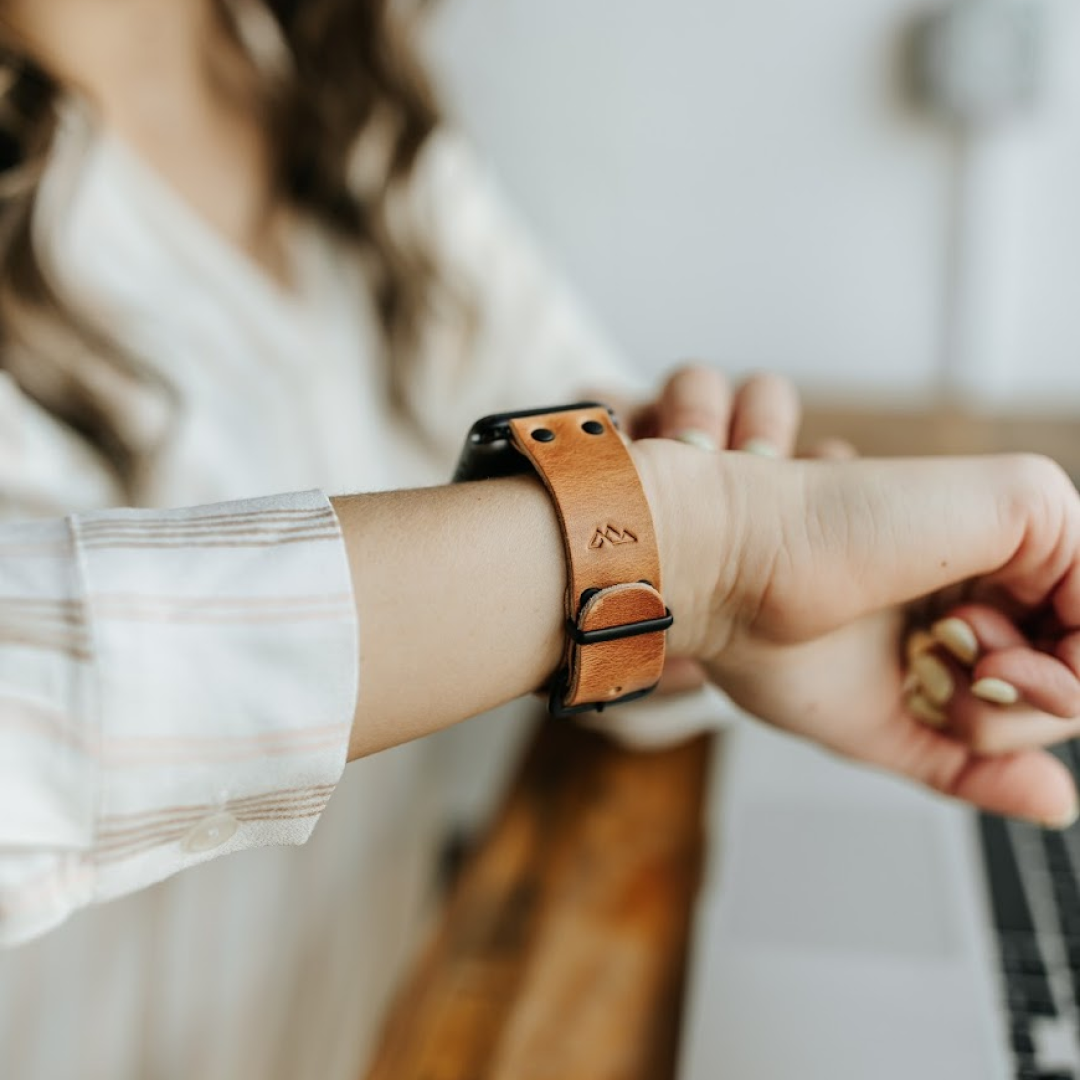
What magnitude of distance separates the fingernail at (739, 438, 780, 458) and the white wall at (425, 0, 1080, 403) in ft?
3.27

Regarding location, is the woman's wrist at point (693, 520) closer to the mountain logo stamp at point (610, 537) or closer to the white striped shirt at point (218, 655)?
the mountain logo stamp at point (610, 537)

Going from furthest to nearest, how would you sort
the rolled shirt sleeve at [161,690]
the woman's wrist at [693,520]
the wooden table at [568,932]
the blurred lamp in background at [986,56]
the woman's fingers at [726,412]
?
the blurred lamp in background at [986,56] < the wooden table at [568,932] < the woman's fingers at [726,412] < the woman's wrist at [693,520] < the rolled shirt sleeve at [161,690]

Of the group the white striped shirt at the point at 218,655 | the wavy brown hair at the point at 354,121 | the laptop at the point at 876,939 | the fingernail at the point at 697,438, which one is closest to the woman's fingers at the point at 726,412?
the fingernail at the point at 697,438

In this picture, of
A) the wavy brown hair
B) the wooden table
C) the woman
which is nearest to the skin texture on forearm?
the woman

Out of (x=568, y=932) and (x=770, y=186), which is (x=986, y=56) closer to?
(x=770, y=186)

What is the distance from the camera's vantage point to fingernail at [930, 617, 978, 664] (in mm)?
556

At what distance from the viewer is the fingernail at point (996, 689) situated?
1.70 ft

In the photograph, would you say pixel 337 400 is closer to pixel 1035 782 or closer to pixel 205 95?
pixel 205 95

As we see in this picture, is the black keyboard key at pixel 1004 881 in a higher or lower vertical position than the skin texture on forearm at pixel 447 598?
lower

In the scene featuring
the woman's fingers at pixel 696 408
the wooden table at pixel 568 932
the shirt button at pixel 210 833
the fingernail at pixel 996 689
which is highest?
the woman's fingers at pixel 696 408

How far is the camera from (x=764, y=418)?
2.07 feet

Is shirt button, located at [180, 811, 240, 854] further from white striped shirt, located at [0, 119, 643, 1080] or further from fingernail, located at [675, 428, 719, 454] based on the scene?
fingernail, located at [675, 428, 719, 454]

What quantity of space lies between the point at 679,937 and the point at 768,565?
433mm

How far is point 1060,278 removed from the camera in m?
1.47
